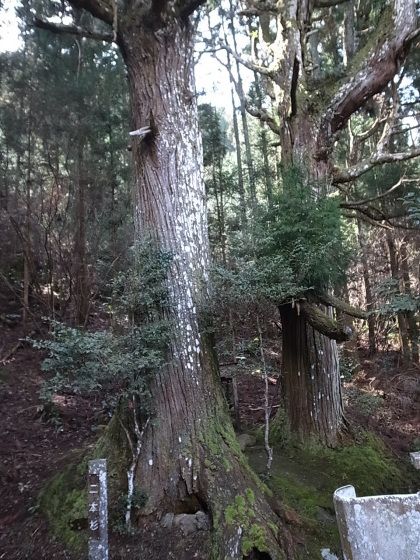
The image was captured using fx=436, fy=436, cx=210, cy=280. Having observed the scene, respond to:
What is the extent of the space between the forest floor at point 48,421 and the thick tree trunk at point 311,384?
586mm

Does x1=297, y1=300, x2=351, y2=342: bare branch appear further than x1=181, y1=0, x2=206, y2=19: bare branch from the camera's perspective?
No

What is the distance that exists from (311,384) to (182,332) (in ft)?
7.04

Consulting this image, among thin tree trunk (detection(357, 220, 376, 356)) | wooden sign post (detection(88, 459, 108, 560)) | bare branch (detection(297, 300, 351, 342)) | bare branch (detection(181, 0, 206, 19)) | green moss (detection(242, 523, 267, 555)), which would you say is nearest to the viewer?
wooden sign post (detection(88, 459, 108, 560))

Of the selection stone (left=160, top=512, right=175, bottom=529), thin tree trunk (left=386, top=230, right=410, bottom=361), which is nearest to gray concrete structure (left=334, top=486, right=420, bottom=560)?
stone (left=160, top=512, right=175, bottom=529)

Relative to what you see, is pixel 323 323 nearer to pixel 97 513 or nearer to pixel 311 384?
pixel 311 384

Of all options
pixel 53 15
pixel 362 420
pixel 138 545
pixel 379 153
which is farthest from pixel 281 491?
pixel 53 15

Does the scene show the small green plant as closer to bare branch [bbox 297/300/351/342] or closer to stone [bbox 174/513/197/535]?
stone [bbox 174/513/197/535]

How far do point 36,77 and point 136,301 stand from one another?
7.45 metres

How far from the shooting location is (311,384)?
5.55 meters

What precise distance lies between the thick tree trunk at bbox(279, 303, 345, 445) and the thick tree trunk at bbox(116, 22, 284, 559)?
1547 millimetres

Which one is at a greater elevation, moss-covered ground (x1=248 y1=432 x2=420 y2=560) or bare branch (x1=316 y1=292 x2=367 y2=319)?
bare branch (x1=316 y1=292 x2=367 y2=319)

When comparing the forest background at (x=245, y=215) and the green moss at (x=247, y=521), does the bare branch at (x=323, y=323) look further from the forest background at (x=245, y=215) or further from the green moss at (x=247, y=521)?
the green moss at (x=247, y=521)

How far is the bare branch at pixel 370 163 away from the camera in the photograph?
220 inches

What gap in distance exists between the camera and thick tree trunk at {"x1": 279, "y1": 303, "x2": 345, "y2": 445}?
5.53 metres
